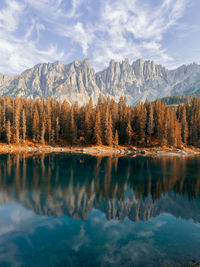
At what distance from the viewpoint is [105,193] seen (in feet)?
88.1

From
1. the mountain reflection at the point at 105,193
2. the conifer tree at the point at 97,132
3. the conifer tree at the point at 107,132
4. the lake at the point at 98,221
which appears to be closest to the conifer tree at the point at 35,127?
the conifer tree at the point at 97,132

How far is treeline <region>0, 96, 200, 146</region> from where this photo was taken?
82312mm

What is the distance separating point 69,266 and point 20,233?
6764 millimetres

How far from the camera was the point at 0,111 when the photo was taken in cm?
8962

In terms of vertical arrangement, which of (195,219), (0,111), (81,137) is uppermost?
(0,111)

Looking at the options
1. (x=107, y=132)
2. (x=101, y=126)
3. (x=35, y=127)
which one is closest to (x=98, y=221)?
(x=107, y=132)

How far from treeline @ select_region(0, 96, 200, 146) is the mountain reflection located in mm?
45131

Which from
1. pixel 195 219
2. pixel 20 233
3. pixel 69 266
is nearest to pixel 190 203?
pixel 195 219

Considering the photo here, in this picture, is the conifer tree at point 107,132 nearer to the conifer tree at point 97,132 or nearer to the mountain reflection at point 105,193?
the conifer tree at point 97,132

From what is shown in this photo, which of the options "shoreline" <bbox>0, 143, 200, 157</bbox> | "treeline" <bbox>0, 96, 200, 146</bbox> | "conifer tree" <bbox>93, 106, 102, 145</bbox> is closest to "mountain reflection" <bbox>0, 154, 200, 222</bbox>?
"shoreline" <bbox>0, 143, 200, 157</bbox>

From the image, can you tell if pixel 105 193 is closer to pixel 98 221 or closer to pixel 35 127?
pixel 98 221

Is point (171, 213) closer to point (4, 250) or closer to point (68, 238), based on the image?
point (68, 238)

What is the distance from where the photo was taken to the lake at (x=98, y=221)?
43.4ft

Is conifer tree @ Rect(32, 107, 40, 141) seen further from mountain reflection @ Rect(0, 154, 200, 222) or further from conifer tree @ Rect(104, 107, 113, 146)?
mountain reflection @ Rect(0, 154, 200, 222)
